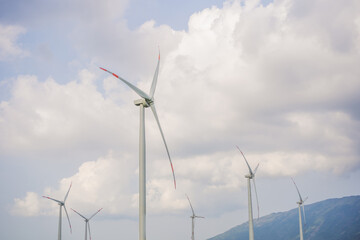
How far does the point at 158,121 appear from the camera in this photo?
51781mm

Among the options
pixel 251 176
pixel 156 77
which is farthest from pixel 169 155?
pixel 251 176

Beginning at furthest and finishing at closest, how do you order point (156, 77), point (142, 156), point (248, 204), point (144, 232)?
point (248, 204) → point (156, 77) → point (142, 156) → point (144, 232)

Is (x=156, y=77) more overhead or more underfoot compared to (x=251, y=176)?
more overhead

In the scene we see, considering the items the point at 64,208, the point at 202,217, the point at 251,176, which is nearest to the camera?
the point at 251,176

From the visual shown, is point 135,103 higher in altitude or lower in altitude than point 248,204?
higher

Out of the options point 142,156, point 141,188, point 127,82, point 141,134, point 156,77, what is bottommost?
point 141,188

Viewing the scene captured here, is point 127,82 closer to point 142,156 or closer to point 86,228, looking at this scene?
point 142,156

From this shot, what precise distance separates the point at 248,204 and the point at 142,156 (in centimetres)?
4572

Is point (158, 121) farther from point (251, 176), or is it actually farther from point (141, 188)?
point (251, 176)

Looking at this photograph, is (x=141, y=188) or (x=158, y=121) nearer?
(x=141, y=188)

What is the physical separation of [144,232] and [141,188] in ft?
15.5

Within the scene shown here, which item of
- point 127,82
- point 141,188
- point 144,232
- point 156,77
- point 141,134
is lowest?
point 144,232

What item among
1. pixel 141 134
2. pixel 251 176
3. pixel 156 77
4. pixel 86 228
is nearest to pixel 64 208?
pixel 86 228

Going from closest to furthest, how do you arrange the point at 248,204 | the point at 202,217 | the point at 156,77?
the point at 156,77 < the point at 248,204 < the point at 202,217
